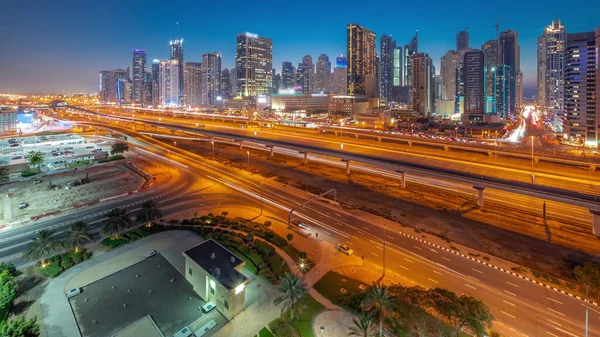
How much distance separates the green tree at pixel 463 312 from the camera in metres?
22.8

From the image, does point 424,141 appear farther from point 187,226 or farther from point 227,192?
point 187,226

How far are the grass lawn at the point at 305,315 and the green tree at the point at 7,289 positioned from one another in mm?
23966

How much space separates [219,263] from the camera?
28.0 metres

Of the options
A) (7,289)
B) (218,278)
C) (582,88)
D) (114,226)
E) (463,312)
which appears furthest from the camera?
(582,88)

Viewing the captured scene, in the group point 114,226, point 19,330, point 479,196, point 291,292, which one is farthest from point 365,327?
point 479,196

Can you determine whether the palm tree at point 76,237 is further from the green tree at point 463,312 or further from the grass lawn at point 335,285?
the green tree at point 463,312

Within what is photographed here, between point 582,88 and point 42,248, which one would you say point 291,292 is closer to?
point 42,248

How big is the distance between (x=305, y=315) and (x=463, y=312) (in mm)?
12766

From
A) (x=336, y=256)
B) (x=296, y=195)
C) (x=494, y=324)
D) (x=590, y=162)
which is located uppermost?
(x=590, y=162)

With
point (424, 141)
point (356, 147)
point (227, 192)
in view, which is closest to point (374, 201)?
point (227, 192)

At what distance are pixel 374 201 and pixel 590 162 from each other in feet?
160

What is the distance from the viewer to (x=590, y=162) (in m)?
62.0

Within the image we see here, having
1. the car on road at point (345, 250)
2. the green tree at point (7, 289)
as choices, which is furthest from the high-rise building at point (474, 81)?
the green tree at point (7, 289)

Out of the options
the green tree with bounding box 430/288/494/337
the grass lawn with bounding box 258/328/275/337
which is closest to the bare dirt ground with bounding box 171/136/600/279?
the green tree with bounding box 430/288/494/337
